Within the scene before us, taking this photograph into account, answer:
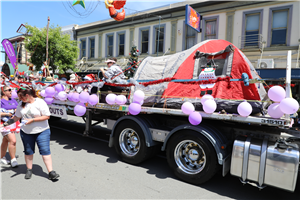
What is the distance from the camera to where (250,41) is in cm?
1427

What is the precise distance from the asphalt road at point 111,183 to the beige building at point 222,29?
11.7 metres

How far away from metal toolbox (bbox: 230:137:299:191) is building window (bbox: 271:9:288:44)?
12.6 meters

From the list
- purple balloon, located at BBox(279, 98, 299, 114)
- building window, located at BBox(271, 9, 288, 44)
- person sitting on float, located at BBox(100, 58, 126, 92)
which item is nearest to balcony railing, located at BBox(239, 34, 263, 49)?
building window, located at BBox(271, 9, 288, 44)

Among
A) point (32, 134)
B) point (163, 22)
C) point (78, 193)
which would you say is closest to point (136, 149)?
point (78, 193)

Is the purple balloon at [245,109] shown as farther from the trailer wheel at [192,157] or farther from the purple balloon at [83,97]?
the purple balloon at [83,97]

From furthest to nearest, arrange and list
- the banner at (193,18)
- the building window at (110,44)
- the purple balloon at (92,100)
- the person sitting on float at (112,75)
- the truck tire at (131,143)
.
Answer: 1. the building window at (110,44)
2. the banner at (193,18)
3. the person sitting on float at (112,75)
4. the purple balloon at (92,100)
5. the truck tire at (131,143)

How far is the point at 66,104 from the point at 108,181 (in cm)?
320

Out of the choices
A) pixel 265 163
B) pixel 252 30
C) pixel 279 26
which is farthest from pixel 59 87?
pixel 279 26

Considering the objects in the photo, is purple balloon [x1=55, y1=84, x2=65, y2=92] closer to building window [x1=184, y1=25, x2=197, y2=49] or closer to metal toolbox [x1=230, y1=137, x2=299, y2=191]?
metal toolbox [x1=230, y1=137, x2=299, y2=191]

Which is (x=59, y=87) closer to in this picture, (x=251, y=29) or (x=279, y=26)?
(x=251, y=29)

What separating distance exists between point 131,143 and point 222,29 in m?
12.8

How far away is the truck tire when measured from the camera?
4.73 meters

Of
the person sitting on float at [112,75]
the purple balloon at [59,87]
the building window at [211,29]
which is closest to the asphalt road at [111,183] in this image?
the person sitting on float at [112,75]

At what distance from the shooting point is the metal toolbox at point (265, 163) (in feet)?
10.1
